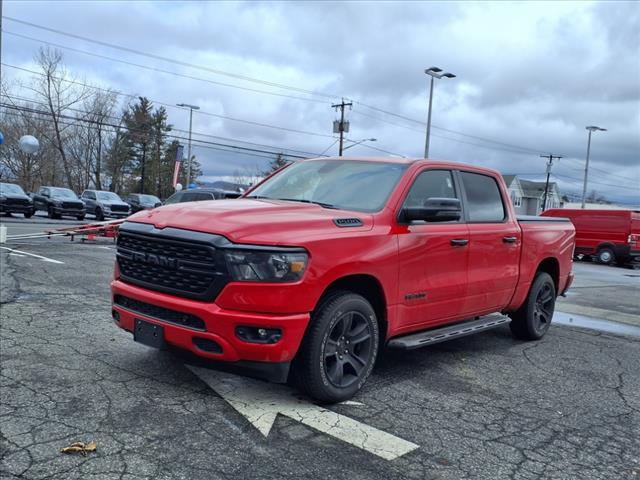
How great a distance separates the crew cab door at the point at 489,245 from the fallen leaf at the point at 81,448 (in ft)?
11.5

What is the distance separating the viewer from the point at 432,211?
14.8 ft

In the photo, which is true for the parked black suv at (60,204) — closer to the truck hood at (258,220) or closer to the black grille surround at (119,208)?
the black grille surround at (119,208)

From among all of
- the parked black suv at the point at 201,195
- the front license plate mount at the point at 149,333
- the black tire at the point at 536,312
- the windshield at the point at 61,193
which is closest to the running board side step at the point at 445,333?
the black tire at the point at 536,312

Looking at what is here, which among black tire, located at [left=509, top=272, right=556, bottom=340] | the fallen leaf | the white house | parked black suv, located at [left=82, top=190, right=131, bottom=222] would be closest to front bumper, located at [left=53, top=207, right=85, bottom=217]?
parked black suv, located at [left=82, top=190, right=131, bottom=222]

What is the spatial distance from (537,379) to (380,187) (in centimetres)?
229

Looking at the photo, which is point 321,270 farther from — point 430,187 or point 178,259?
point 430,187

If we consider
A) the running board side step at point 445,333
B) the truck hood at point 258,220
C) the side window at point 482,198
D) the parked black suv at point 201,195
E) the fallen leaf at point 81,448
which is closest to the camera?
the fallen leaf at point 81,448

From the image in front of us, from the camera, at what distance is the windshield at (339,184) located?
4832 millimetres

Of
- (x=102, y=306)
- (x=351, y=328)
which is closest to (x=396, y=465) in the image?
(x=351, y=328)

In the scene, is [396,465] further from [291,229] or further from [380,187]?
[380,187]

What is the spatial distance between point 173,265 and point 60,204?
96.0ft

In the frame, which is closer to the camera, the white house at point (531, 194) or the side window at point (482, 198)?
the side window at point (482, 198)

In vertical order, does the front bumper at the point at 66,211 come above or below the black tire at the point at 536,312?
below

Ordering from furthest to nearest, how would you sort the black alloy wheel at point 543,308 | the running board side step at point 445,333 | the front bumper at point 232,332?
1. the black alloy wheel at point 543,308
2. the running board side step at point 445,333
3. the front bumper at point 232,332
